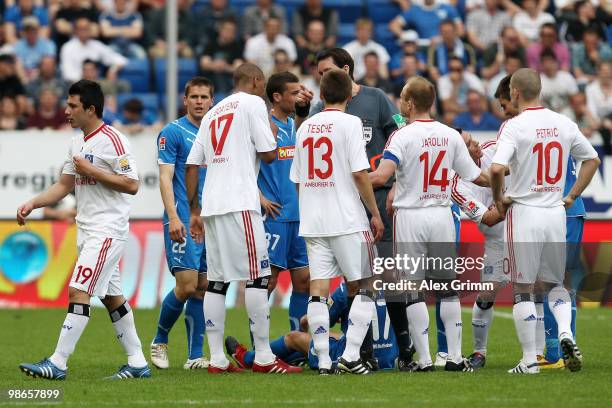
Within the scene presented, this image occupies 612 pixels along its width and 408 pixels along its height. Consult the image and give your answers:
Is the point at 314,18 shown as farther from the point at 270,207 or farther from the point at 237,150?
the point at 237,150

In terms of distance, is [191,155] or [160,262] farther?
[160,262]

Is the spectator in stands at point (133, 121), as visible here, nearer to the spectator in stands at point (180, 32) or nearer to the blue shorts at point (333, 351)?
the spectator in stands at point (180, 32)

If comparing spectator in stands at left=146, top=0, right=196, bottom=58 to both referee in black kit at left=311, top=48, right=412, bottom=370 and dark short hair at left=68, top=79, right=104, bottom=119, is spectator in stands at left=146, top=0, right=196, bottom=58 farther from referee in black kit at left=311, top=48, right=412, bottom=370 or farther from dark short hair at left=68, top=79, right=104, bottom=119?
dark short hair at left=68, top=79, right=104, bottom=119

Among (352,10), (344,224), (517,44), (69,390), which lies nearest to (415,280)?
(344,224)

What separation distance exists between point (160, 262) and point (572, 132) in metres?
8.74

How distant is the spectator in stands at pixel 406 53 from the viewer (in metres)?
21.4

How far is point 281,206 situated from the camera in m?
11.0

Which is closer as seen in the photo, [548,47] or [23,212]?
[23,212]

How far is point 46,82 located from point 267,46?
3704 millimetres

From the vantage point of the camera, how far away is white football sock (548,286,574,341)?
385 inches

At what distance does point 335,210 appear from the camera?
9.74 m

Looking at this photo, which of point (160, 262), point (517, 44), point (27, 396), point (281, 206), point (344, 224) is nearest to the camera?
point (27, 396)

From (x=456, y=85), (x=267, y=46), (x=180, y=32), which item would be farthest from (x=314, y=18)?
(x=456, y=85)

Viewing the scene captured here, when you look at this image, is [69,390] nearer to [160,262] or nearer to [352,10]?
[160,262]
